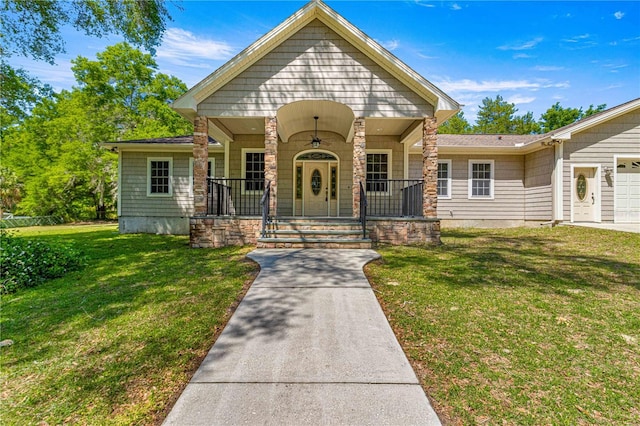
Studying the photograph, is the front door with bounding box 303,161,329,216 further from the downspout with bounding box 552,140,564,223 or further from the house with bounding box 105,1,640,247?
the downspout with bounding box 552,140,564,223

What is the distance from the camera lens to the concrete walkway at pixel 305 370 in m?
1.75

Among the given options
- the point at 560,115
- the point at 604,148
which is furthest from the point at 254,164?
the point at 560,115

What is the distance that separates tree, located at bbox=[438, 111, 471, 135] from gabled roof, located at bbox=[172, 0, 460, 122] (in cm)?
2882

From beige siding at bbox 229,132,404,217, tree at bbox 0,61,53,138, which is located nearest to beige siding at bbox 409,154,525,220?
beige siding at bbox 229,132,404,217

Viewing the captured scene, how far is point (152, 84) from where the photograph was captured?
22.3 m

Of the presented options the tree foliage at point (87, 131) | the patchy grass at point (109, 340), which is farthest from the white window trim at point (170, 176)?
the tree foliage at point (87, 131)

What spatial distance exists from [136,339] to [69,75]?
25.8 meters

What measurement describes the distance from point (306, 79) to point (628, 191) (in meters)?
12.3

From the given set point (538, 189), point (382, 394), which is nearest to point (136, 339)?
point (382, 394)

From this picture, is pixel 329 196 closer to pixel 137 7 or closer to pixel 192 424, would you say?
pixel 137 7

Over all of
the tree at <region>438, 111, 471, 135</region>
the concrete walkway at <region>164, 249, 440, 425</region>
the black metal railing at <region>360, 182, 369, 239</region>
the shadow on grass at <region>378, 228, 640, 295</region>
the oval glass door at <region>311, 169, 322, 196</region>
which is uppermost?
the tree at <region>438, 111, 471, 135</region>

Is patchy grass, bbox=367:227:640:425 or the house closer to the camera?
patchy grass, bbox=367:227:640:425

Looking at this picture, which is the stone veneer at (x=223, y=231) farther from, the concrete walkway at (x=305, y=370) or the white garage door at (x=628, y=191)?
the white garage door at (x=628, y=191)

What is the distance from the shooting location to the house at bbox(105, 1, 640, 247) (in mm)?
7672
